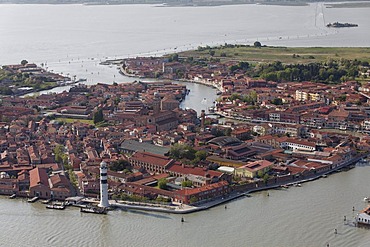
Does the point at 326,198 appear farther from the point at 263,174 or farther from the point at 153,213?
the point at 153,213

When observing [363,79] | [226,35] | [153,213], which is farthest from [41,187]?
[226,35]

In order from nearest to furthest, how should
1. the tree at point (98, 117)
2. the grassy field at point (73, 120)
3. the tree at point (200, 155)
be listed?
the tree at point (200, 155) < the tree at point (98, 117) < the grassy field at point (73, 120)

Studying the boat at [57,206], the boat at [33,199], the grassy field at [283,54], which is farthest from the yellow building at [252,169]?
the grassy field at [283,54]

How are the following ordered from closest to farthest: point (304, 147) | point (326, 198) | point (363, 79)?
point (326, 198) → point (304, 147) → point (363, 79)

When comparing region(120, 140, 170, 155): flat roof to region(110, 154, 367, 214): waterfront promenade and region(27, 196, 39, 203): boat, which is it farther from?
region(27, 196, 39, 203): boat

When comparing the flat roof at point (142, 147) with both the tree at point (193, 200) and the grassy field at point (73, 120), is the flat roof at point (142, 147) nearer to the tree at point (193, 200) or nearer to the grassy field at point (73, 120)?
the tree at point (193, 200)

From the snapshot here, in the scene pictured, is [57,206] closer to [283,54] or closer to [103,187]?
[103,187]
